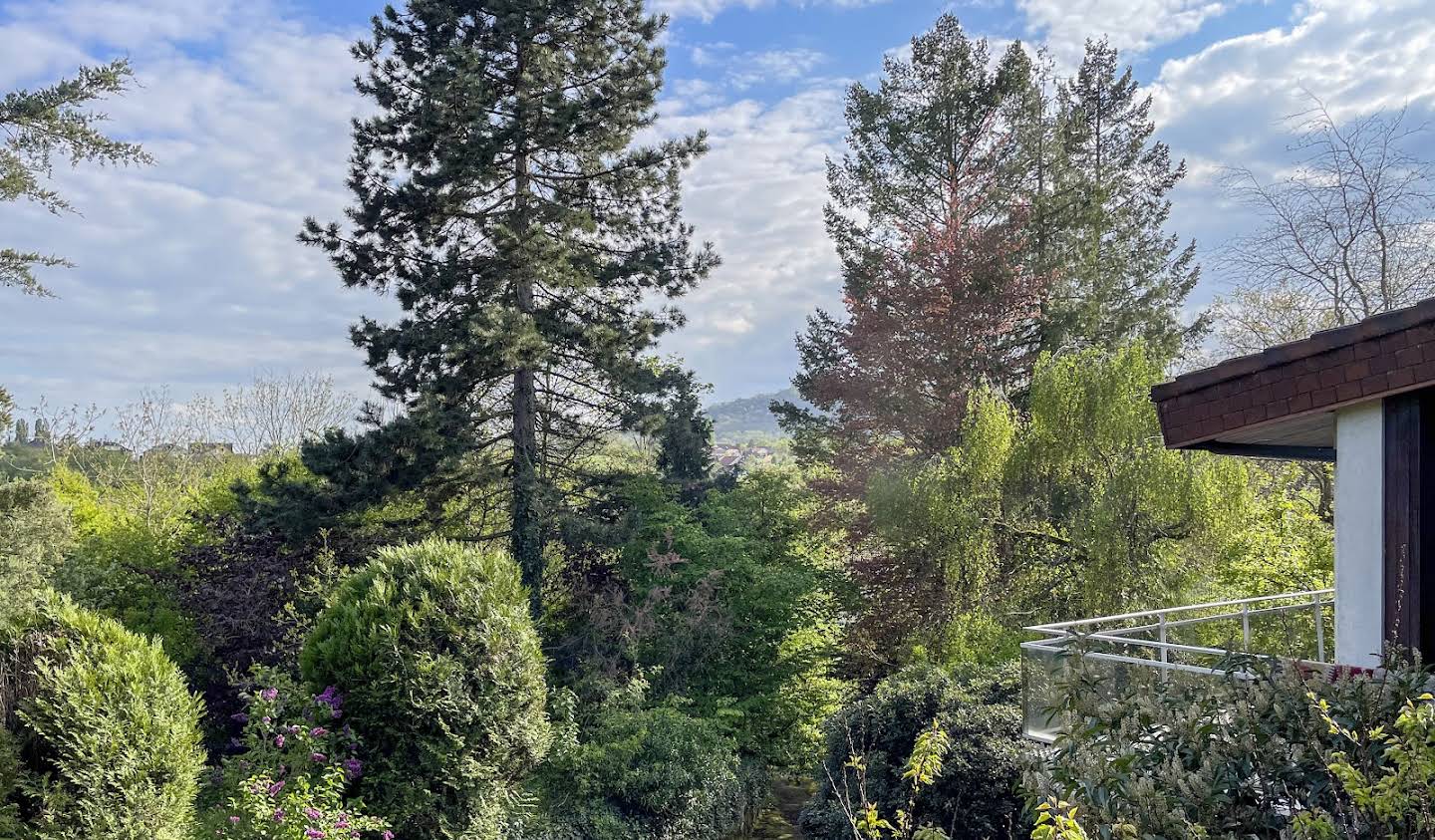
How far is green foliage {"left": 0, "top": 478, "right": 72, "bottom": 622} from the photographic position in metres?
13.7

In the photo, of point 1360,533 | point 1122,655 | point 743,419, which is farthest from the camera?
point 743,419

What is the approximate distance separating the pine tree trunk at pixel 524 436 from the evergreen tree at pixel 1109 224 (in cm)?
1096

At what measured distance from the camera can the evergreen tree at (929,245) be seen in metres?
19.4

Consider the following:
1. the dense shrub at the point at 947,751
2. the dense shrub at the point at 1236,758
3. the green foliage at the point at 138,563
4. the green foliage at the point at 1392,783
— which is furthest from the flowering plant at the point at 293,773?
the green foliage at the point at 1392,783

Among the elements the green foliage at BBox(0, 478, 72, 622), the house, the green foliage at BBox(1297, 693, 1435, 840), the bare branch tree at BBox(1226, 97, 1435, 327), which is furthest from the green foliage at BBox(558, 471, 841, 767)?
the bare branch tree at BBox(1226, 97, 1435, 327)

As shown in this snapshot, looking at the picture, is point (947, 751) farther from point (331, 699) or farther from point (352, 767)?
point (331, 699)

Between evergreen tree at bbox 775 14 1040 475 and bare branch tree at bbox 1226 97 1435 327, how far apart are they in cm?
487

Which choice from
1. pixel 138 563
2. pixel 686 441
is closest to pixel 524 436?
pixel 686 441

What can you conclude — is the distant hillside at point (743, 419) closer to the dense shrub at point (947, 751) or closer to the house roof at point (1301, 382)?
the dense shrub at point (947, 751)

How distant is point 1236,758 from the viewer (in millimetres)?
3934

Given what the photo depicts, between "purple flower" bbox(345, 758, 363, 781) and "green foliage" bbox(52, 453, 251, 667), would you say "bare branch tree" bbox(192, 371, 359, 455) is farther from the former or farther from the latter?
"purple flower" bbox(345, 758, 363, 781)

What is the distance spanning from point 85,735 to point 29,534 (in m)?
8.38

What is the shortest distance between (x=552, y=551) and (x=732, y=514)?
337 cm

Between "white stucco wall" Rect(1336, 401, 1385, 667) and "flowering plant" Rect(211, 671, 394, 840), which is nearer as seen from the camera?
"white stucco wall" Rect(1336, 401, 1385, 667)
